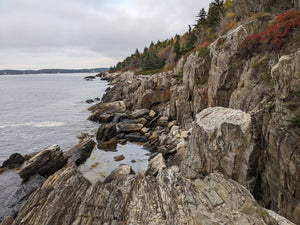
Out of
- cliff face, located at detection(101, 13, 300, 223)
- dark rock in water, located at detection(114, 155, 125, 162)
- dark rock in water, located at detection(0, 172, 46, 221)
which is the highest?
cliff face, located at detection(101, 13, 300, 223)

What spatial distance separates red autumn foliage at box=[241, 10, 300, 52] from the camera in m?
14.4

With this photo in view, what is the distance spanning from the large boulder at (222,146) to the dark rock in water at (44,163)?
13693 mm

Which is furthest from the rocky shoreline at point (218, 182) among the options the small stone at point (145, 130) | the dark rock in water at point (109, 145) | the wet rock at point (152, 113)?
Result: the wet rock at point (152, 113)

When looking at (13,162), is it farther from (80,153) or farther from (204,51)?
(204,51)

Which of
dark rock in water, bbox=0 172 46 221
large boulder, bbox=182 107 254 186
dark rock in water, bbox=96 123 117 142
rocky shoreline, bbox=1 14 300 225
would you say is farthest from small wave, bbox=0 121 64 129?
large boulder, bbox=182 107 254 186

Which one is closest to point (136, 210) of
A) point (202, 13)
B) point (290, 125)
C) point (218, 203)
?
point (218, 203)

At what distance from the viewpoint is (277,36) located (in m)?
14.9

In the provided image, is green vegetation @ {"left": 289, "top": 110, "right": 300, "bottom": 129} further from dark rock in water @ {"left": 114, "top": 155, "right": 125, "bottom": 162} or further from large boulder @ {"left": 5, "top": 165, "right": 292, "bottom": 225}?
dark rock in water @ {"left": 114, "top": 155, "right": 125, "bottom": 162}

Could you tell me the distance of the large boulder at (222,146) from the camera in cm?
1014

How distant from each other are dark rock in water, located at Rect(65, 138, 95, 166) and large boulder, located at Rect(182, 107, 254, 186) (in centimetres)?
1265

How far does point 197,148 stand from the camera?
12.2 m

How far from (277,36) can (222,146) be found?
11.8 metres

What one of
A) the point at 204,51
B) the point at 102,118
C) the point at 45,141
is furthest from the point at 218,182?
the point at 102,118

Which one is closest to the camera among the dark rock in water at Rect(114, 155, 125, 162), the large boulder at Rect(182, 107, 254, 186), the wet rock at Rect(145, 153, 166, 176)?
the large boulder at Rect(182, 107, 254, 186)
